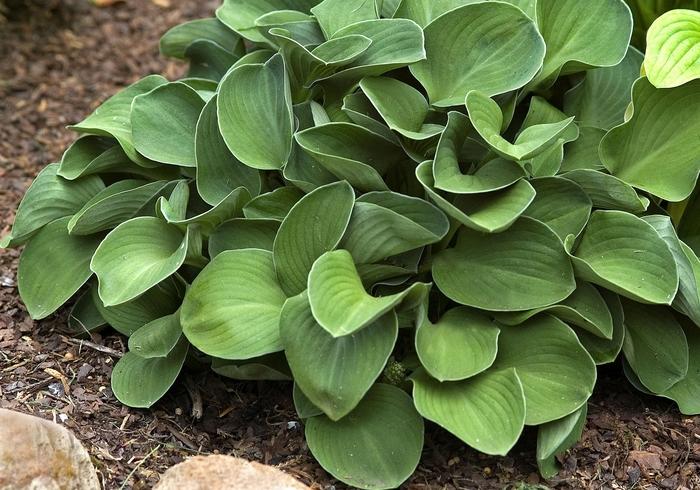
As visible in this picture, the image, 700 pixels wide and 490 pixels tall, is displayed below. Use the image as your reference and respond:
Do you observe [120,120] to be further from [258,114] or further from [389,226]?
[389,226]

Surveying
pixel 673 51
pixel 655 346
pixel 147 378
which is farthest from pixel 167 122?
pixel 655 346

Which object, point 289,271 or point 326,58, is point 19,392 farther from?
point 326,58

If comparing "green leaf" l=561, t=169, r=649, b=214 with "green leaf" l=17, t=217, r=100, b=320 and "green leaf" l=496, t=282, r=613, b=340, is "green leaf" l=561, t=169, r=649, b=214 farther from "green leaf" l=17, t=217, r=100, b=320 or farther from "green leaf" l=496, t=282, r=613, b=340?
"green leaf" l=17, t=217, r=100, b=320

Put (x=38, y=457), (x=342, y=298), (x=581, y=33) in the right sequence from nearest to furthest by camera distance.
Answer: (x=38, y=457) < (x=342, y=298) < (x=581, y=33)

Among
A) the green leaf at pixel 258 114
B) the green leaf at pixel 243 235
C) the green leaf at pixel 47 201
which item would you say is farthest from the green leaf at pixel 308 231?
the green leaf at pixel 47 201

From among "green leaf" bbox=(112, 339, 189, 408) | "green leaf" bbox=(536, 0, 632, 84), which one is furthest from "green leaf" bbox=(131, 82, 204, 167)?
"green leaf" bbox=(536, 0, 632, 84)

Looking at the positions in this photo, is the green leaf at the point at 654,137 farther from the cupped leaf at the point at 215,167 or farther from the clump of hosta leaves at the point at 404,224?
the cupped leaf at the point at 215,167
